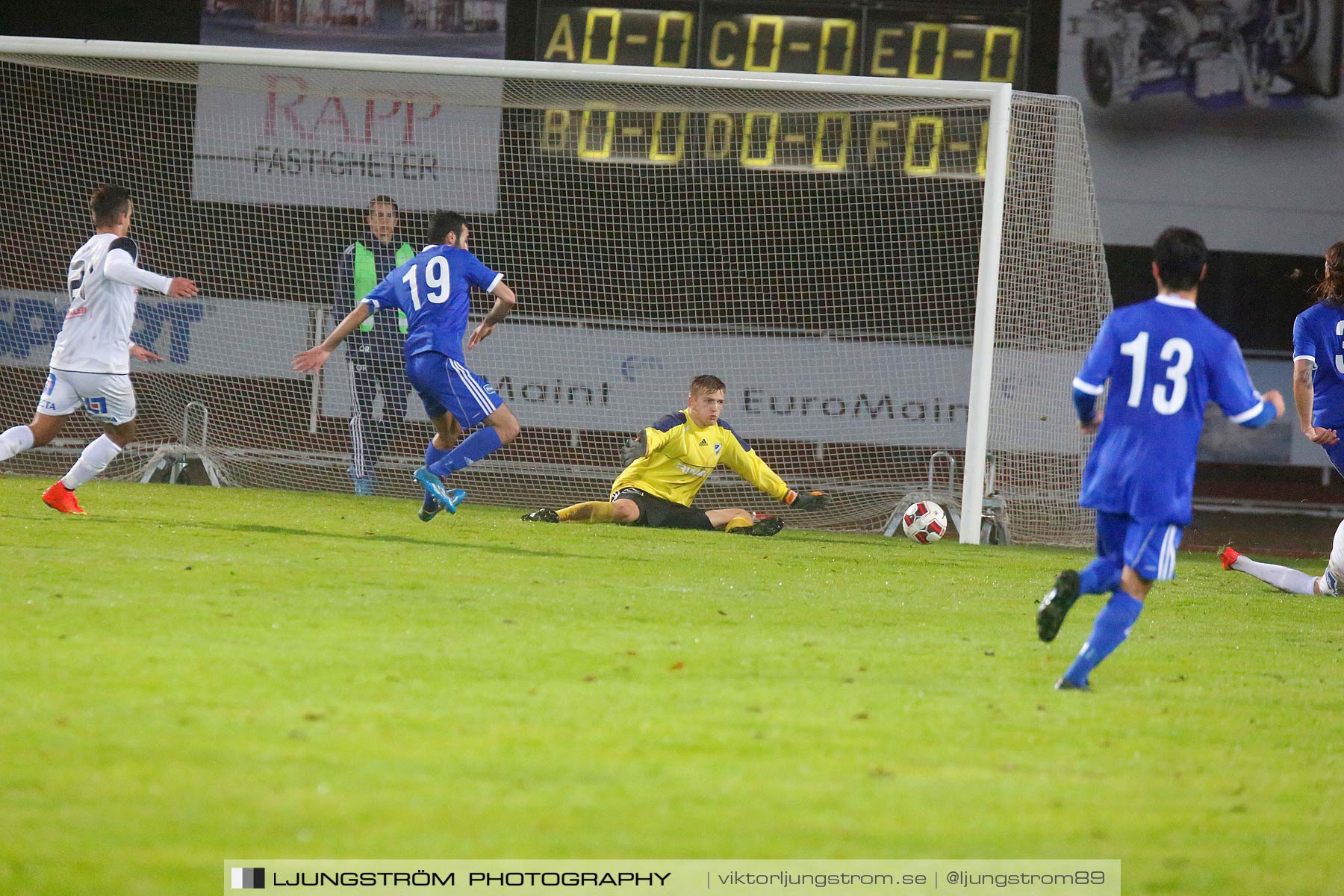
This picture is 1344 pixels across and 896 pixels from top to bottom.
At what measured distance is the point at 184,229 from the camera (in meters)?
12.1

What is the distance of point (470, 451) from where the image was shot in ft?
26.8

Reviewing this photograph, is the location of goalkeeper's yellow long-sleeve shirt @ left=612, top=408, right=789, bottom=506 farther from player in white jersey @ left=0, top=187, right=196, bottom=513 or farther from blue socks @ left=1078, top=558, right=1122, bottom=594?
blue socks @ left=1078, top=558, right=1122, bottom=594

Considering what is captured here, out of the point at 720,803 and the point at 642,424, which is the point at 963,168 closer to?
the point at 642,424

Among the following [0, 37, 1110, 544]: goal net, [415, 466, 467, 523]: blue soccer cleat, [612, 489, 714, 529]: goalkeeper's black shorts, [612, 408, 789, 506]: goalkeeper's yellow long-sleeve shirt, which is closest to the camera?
[415, 466, 467, 523]: blue soccer cleat

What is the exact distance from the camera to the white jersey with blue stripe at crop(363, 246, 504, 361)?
26.8ft

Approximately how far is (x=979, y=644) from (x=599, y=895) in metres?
3.09

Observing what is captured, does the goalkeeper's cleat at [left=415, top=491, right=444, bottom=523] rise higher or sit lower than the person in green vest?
lower

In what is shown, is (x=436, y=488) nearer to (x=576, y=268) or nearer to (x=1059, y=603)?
(x=1059, y=603)

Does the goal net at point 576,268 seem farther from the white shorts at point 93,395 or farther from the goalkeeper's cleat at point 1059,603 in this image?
the goalkeeper's cleat at point 1059,603

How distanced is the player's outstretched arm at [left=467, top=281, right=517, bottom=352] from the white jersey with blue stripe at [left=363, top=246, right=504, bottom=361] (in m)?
0.05

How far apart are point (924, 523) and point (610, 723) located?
6.11 metres

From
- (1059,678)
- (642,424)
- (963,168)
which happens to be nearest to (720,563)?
(1059,678)

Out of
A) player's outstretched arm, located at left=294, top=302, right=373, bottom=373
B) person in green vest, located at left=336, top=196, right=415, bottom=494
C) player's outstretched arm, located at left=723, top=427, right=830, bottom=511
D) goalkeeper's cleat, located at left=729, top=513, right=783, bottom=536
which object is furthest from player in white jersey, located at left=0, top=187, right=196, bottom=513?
goalkeeper's cleat, located at left=729, top=513, right=783, bottom=536

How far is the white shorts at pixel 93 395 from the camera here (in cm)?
781
